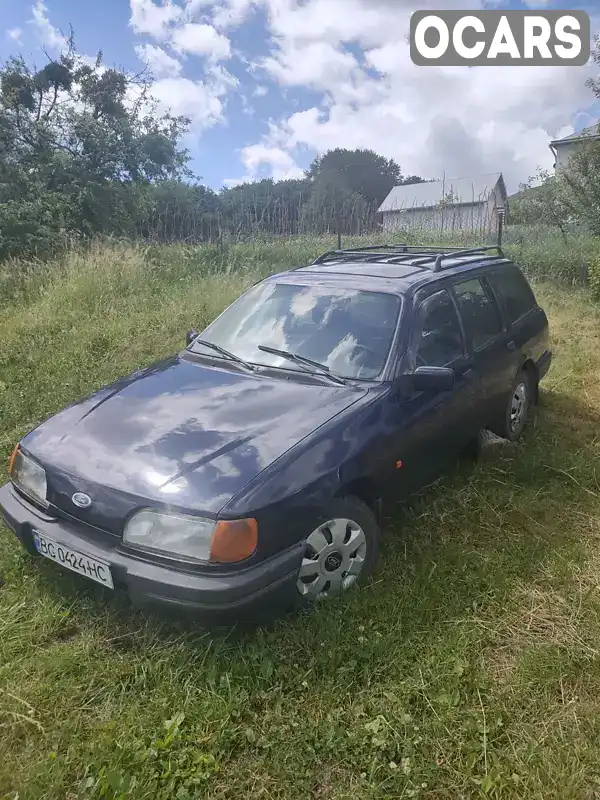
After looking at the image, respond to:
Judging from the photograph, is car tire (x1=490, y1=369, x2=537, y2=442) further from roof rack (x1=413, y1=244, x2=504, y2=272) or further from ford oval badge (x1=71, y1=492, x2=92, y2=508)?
ford oval badge (x1=71, y1=492, x2=92, y2=508)

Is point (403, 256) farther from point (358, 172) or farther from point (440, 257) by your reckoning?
point (358, 172)

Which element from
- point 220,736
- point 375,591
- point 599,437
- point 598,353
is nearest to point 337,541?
point 375,591

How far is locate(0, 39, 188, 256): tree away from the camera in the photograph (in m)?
12.5

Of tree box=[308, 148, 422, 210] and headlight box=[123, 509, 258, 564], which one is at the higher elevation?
tree box=[308, 148, 422, 210]

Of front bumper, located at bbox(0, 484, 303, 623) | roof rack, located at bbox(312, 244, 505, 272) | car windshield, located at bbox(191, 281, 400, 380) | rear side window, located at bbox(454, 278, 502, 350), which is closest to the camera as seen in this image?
front bumper, located at bbox(0, 484, 303, 623)

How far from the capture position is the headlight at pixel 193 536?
2.34m

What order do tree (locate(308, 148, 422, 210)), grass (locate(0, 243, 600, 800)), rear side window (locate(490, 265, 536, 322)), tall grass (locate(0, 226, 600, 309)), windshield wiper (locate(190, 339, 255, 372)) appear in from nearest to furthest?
grass (locate(0, 243, 600, 800)) → windshield wiper (locate(190, 339, 255, 372)) → rear side window (locate(490, 265, 536, 322)) → tall grass (locate(0, 226, 600, 309)) → tree (locate(308, 148, 422, 210))

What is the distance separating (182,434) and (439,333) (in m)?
1.80

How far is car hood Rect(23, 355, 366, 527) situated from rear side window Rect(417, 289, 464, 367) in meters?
0.65

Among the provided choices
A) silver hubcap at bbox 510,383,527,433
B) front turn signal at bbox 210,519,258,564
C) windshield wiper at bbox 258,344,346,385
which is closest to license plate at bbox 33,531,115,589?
front turn signal at bbox 210,519,258,564

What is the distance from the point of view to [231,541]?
234cm

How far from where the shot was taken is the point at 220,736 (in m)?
2.19

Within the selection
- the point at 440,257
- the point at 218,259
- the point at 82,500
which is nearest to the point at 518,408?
the point at 440,257

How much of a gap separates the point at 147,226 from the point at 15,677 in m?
14.4
